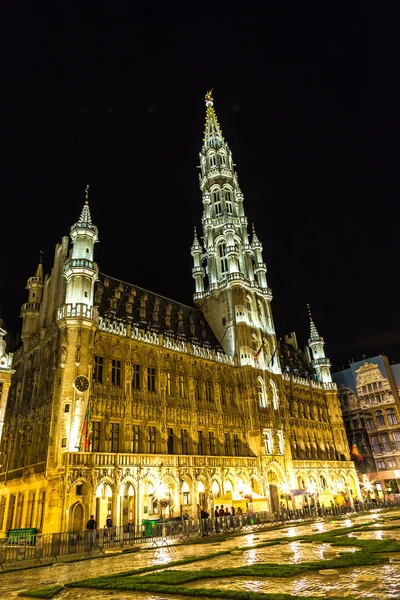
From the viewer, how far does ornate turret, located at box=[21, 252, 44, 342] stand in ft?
144

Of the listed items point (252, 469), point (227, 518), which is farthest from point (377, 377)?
point (227, 518)

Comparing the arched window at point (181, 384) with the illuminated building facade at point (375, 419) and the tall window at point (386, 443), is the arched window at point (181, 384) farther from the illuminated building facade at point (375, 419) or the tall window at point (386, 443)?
the tall window at point (386, 443)

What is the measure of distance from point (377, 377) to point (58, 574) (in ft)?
215

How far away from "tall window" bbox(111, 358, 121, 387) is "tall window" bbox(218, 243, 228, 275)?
82.8ft

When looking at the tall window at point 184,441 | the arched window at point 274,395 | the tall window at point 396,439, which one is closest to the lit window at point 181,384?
the tall window at point 184,441

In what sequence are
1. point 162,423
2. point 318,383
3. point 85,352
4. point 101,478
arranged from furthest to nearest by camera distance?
point 318,383
point 162,423
point 85,352
point 101,478

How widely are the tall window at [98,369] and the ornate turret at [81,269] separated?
428 centimetres

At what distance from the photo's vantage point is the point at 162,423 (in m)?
38.7

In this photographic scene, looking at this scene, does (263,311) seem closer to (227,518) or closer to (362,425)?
(362,425)

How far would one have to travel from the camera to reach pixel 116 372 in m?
37.7

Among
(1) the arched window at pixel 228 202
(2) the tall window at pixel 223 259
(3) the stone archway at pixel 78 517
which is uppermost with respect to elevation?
(1) the arched window at pixel 228 202

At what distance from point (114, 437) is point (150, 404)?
4983mm

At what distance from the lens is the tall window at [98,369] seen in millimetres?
36062

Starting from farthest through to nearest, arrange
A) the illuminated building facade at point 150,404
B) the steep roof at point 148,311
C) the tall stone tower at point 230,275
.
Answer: the tall stone tower at point 230,275, the steep roof at point 148,311, the illuminated building facade at point 150,404
